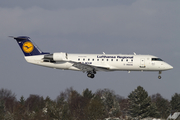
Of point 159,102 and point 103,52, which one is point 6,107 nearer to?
point 159,102

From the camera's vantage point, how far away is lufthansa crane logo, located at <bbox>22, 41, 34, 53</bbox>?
5932cm

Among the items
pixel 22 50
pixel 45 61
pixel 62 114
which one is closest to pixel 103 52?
pixel 45 61

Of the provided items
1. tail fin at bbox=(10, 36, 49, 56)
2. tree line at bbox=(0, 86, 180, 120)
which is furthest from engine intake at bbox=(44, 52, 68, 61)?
tree line at bbox=(0, 86, 180, 120)

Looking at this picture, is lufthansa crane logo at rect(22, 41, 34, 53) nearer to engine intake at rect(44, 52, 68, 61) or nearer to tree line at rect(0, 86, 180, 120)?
engine intake at rect(44, 52, 68, 61)

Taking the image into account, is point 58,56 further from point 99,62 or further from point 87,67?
point 99,62

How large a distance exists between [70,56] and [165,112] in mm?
55200

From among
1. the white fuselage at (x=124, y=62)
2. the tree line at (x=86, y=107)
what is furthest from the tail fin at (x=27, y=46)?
the tree line at (x=86, y=107)

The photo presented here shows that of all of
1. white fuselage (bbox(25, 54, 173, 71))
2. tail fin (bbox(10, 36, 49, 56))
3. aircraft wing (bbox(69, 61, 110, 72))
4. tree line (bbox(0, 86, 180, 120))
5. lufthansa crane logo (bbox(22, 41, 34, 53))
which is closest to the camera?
aircraft wing (bbox(69, 61, 110, 72))

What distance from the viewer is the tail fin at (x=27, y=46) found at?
59094 millimetres

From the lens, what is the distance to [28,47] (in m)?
59.5

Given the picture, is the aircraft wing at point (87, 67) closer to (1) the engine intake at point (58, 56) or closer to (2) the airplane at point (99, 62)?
(2) the airplane at point (99, 62)

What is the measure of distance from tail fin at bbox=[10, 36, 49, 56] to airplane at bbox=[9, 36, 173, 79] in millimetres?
735

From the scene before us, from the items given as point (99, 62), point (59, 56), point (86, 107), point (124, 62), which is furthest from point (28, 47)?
point (86, 107)

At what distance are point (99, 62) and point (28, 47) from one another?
12.4 meters
